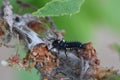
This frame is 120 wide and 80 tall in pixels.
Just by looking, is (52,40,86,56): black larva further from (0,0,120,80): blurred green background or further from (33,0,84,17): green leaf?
(0,0,120,80): blurred green background

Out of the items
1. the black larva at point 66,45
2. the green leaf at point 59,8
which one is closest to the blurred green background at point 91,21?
the black larva at point 66,45

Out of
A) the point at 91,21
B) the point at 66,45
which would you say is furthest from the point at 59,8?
the point at 91,21

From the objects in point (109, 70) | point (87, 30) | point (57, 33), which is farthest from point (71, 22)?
point (109, 70)

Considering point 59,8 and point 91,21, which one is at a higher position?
point 91,21

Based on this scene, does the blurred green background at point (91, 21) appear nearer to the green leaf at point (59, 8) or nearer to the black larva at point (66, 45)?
the black larva at point (66, 45)

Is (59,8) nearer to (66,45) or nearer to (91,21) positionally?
(66,45)

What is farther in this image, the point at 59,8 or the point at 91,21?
the point at 91,21

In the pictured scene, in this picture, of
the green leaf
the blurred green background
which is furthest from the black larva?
the blurred green background
